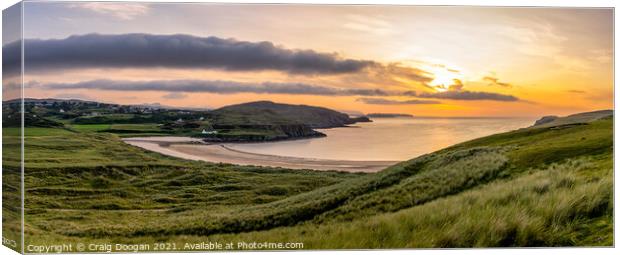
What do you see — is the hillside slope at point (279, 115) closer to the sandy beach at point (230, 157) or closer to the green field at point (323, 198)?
the sandy beach at point (230, 157)

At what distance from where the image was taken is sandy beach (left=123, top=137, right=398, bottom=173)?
19.1 metres

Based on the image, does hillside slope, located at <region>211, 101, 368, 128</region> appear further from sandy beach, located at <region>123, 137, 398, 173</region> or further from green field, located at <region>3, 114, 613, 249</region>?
green field, located at <region>3, 114, 613, 249</region>

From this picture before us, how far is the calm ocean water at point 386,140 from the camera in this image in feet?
63.2

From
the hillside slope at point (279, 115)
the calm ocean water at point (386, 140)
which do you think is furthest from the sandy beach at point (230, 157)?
the hillside slope at point (279, 115)

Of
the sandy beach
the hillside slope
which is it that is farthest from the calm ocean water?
the hillside slope

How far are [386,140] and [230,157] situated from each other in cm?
381

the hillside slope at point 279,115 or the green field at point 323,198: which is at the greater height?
the hillside slope at point 279,115

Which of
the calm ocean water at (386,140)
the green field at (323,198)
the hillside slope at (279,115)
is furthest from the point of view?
the calm ocean water at (386,140)

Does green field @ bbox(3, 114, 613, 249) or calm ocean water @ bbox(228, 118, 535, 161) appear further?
calm ocean water @ bbox(228, 118, 535, 161)

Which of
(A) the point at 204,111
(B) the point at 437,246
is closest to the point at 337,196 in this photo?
(B) the point at 437,246

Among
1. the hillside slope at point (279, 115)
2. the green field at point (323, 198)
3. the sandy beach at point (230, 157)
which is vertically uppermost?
the hillside slope at point (279, 115)

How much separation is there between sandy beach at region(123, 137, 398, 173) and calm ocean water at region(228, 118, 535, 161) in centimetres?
14

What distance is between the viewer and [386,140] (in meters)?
19.5

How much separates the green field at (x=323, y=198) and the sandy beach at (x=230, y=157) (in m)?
0.18
